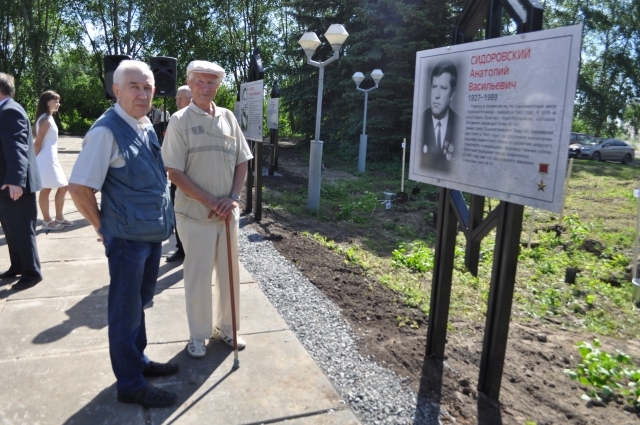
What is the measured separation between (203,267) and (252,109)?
5.69m

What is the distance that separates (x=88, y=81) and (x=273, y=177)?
34.1m

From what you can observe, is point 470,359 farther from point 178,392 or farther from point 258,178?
point 258,178

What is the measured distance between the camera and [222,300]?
150 inches

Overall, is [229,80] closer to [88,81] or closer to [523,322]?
[88,81]

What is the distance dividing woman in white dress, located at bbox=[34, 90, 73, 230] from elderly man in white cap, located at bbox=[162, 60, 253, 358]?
3.83 metres

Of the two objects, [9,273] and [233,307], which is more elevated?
[233,307]

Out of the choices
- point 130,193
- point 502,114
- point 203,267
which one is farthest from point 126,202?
point 502,114

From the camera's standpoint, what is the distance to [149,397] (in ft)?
9.83

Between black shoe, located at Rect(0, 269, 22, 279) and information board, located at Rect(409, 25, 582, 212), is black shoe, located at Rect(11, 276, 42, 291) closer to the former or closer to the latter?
black shoe, located at Rect(0, 269, 22, 279)

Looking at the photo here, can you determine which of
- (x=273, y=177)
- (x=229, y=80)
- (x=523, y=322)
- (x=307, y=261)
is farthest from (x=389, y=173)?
(x=229, y=80)

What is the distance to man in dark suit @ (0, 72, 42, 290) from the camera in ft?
15.2

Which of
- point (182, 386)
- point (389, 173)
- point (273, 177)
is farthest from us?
point (389, 173)

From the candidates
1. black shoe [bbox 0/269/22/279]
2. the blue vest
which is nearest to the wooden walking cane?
the blue vest

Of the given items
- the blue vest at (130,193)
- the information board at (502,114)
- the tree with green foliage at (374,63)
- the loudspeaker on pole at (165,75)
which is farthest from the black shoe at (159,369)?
the tree with green foliage at (374,63)
